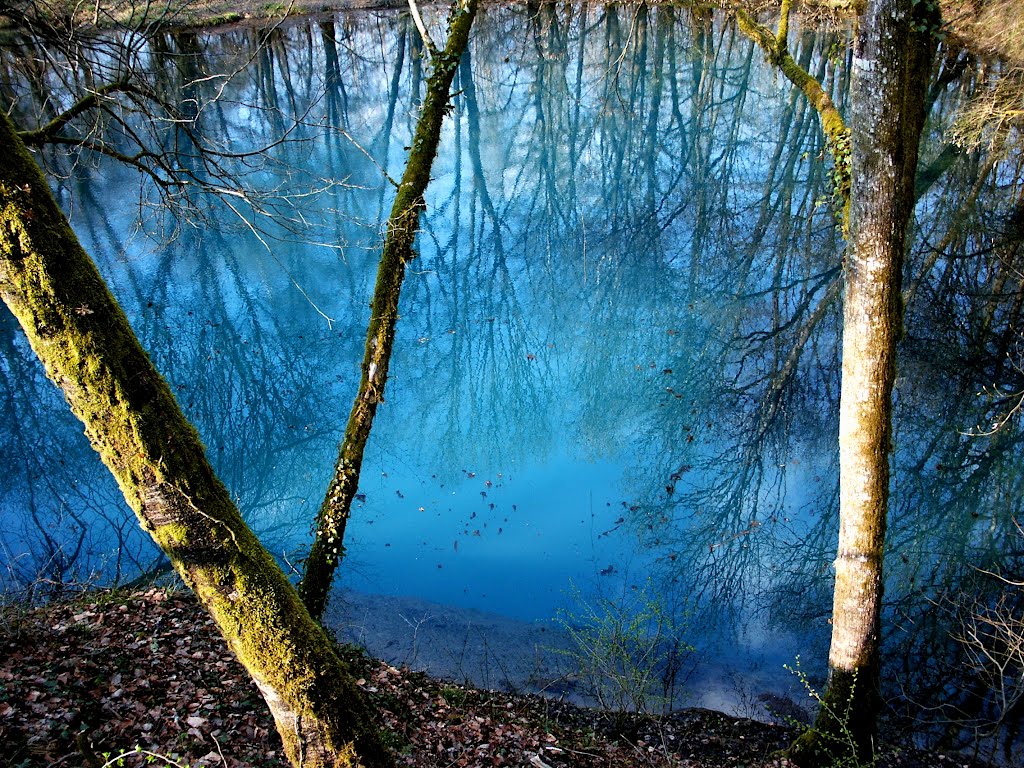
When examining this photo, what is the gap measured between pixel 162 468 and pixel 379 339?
2.76 metres

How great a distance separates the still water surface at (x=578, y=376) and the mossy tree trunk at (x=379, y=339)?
0.47 m

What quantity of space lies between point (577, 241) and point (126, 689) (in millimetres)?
9868

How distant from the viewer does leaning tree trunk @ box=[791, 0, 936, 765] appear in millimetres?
3551

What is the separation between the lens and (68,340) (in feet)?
7.03

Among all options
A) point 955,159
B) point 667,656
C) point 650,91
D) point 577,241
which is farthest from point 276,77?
point 667,656

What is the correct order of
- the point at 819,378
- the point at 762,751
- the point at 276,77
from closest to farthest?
the point at 762,751, the point at 819,378, the point at 276,77

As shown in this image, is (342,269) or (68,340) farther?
(342,269)

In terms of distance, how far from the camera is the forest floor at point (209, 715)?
3.40m

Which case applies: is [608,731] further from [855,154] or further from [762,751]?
[855,154]

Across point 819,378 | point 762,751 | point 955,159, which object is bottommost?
point 762,751

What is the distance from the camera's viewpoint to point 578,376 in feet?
30.9

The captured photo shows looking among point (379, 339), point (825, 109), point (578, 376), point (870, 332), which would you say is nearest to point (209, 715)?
point (379, 339)

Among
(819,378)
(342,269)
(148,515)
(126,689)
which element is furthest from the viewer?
(342,269)

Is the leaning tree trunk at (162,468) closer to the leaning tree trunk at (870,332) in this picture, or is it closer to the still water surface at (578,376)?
the still water surface at (578,376)
